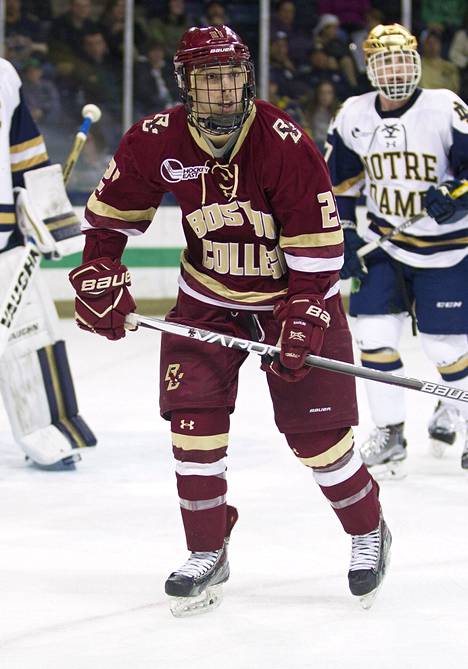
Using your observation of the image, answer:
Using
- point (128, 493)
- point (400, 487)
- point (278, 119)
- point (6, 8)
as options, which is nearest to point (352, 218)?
point (400, 487)

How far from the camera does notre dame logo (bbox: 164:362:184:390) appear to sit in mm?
2348

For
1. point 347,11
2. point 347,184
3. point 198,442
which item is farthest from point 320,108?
point 198,442

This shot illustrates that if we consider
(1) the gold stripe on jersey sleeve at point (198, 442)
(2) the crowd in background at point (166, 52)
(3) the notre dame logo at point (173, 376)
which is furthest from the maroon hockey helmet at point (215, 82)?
(2) the crowd in background at point (166, 52)

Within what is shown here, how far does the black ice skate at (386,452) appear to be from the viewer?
11.5ft

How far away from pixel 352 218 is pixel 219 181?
57.4 inches

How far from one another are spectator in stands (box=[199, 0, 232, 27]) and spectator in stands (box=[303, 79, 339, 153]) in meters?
0.59

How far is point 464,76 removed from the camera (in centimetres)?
705

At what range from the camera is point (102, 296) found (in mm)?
2299

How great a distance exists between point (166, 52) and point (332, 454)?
466cm

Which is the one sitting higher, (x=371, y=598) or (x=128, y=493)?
(x=371, y=598)

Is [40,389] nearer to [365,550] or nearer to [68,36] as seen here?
[365,550]

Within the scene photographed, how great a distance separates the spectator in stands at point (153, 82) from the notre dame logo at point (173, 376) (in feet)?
14.6

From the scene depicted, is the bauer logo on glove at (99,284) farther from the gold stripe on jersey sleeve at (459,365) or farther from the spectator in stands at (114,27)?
the spectator in stands at (114,27)

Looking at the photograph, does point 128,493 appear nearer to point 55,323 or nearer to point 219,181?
point 55,323
